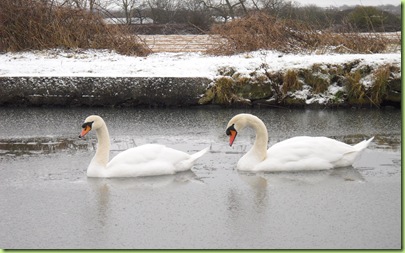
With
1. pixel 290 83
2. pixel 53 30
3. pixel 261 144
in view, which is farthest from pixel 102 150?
pixel 53 30

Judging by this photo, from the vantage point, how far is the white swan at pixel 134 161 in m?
8.88

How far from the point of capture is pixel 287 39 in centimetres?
1803

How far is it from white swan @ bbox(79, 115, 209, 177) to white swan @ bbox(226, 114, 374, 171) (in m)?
0.68

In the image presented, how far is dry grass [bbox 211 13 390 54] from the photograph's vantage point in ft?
57.1

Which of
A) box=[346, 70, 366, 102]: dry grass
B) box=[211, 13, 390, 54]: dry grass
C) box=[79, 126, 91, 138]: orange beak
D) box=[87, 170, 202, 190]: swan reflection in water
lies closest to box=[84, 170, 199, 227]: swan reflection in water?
box=[87, 170, 202, 190]: swan reflection in water

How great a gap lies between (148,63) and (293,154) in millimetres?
7390

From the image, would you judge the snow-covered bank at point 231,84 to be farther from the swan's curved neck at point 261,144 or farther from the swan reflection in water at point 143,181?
the swan reflection in water at point 143,181

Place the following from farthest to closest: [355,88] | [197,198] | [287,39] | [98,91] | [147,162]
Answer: [287,39] → [98,91] → [355,88] → [147,162] → [197,198]

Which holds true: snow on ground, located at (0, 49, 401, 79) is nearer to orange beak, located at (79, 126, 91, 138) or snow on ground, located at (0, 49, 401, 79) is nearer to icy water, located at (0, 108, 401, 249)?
icy water, located at (0, 108, 401, 249)

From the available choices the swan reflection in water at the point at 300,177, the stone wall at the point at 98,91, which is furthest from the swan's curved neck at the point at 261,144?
the stone wall at the point at 98,91

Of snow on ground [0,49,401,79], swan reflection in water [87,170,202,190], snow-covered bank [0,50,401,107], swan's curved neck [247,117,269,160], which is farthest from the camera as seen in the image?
snow on ground [0,49,401,79]

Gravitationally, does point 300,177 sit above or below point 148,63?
below

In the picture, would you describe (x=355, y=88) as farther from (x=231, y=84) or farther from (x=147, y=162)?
(x=147, y=162)

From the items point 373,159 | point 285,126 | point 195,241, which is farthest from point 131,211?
point 285,126
